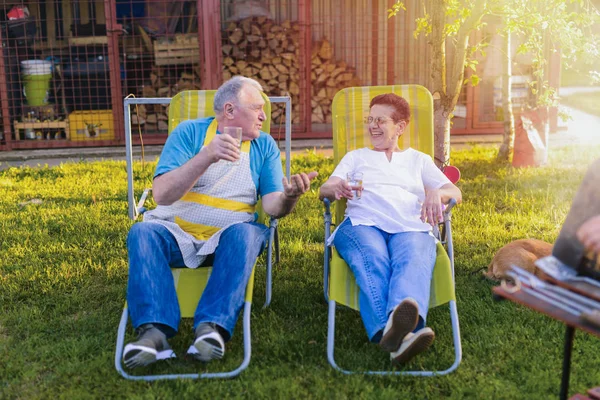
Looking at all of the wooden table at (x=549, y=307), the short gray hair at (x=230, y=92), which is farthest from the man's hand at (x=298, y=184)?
the wooden table at (x=549, y=307)

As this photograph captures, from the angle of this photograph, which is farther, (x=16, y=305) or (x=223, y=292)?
(x=16, y=305)

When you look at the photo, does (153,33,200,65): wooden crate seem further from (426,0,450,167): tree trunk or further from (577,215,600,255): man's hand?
(577,215,600,255): man's hand

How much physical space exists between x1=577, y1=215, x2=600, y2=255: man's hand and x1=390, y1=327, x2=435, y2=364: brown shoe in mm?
814

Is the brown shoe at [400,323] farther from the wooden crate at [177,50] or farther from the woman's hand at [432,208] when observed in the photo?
the wooden crate at [177,50]

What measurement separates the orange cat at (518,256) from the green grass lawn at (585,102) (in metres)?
6.79

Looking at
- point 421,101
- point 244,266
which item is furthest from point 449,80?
point 244,266

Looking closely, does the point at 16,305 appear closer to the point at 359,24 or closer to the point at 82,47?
the point at 82,47

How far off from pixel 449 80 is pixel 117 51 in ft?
13.5

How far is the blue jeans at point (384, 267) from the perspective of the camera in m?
2.90

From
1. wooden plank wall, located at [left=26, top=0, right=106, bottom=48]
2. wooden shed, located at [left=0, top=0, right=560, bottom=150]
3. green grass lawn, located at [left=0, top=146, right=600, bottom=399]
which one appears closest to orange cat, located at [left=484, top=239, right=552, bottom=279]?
green grass lawn, located at [left=0, top=146, right=600, bottom=399]

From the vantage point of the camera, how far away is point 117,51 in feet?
25.7

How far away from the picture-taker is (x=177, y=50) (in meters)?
8.21

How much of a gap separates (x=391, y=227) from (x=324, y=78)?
5463mm

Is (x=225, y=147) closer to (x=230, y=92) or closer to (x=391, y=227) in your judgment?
(x=230, y=92)
